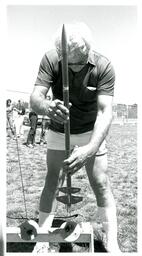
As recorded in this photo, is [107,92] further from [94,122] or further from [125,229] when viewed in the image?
[125,229]

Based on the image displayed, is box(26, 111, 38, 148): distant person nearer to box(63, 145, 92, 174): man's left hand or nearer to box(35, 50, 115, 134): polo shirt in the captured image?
box(35, 50, 115, 134): polo shirt

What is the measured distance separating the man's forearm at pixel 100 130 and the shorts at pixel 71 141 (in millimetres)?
88

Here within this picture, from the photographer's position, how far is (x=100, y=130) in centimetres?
188

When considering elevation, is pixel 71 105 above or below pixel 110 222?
above

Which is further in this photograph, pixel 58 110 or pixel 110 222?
pixel 110 222

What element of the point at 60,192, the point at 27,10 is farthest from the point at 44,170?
the point at 27,10

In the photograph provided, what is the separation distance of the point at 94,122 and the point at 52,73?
29 centimetres

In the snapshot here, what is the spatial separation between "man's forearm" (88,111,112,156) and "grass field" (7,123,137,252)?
4.9 inches

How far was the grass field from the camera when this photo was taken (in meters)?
2.05

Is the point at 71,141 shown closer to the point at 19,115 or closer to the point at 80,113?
the point at 80,113

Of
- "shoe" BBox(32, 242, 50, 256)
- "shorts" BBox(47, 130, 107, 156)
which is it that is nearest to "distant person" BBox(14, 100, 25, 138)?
"shorts" BBox(47, 130, 107, 156)

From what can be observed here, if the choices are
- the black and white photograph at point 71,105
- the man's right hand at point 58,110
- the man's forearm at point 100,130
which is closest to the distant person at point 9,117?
the black and white photograph at point 71,105

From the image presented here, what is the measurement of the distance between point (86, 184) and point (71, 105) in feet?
1.30

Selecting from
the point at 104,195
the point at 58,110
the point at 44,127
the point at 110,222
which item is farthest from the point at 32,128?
the point at 110,222
